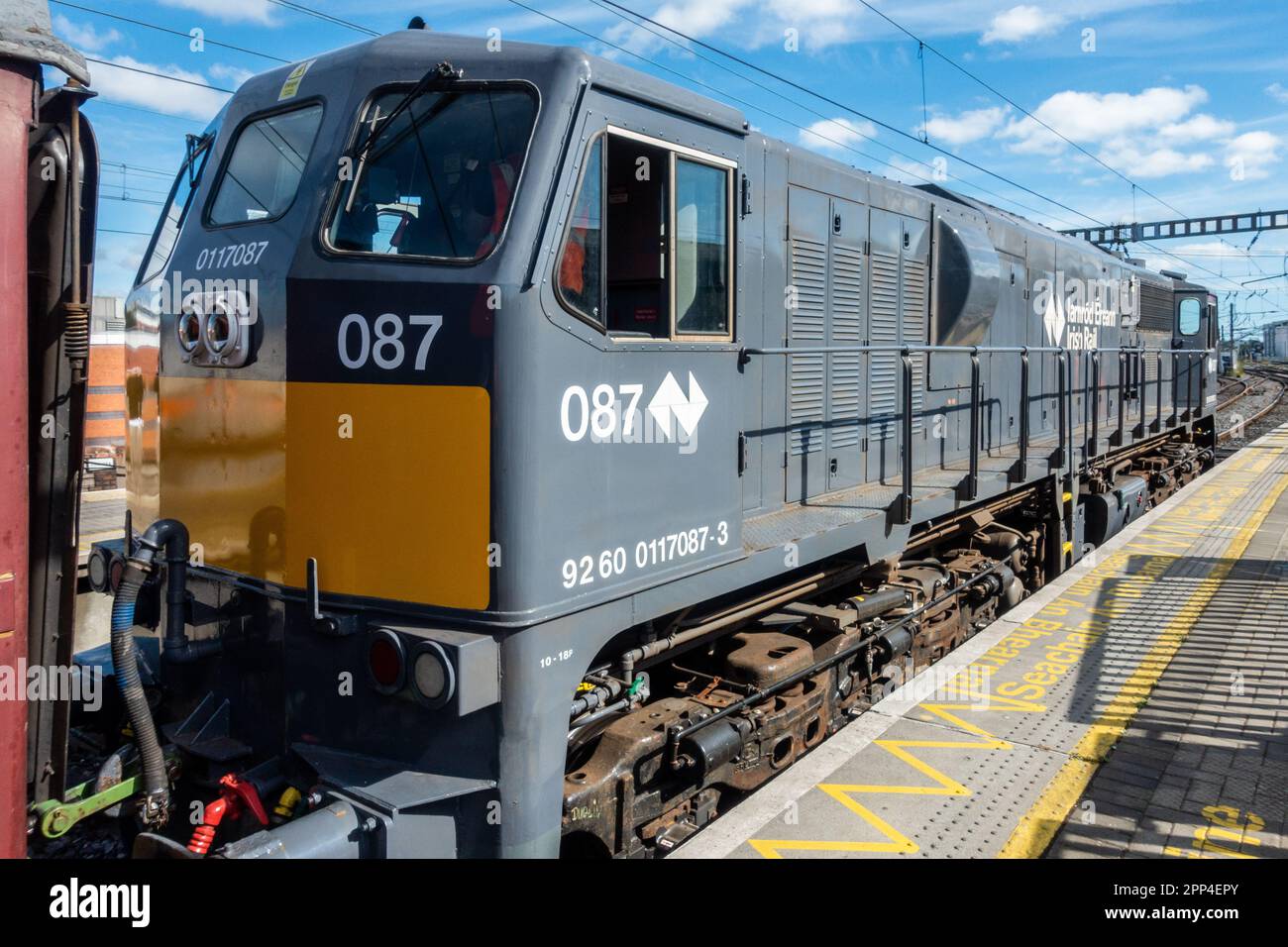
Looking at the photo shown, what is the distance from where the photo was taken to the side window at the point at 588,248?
348 centimetres

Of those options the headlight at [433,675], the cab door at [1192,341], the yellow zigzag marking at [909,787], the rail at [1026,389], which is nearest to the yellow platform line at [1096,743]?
the yellow zigzag marking at [909,787]

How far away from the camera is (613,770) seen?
12.9ft

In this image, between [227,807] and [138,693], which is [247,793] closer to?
[227,807]

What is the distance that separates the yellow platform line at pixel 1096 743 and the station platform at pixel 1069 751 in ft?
0.04

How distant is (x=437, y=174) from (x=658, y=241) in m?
0.97

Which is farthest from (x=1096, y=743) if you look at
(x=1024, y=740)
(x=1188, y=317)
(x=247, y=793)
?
(x=1188, y=317)

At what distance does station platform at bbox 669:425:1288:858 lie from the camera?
4.36 metres

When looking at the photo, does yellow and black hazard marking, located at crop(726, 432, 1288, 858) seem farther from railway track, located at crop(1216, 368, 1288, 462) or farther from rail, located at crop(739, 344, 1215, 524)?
railway track, located at crop(1216, 368, 1288, 462)

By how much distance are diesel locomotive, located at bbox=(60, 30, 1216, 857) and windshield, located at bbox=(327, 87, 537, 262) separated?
1 centimetres

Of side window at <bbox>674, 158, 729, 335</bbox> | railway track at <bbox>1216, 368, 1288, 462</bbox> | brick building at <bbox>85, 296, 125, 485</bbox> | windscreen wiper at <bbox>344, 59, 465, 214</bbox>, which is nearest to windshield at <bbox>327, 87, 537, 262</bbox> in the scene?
windscreen wiper at <bbox>344, 59, 465, 214</bbox>

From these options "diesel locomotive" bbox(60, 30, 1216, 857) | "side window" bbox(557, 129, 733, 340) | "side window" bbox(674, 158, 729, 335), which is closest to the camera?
"diesel locomotive" bbox(60, 30, 1216, 857)

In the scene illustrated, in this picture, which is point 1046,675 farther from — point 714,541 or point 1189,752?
point 714,541

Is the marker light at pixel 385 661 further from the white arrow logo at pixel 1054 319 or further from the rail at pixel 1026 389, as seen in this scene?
the white arrow logo at pixel 1054 319

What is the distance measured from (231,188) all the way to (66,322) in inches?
56.7
